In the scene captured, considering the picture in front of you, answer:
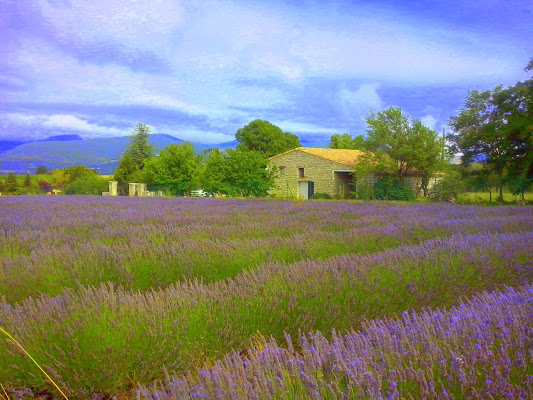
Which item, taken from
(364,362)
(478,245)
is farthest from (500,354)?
(478,245)

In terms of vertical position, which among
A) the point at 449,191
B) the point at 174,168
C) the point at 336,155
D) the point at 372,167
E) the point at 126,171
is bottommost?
the point at 449,191

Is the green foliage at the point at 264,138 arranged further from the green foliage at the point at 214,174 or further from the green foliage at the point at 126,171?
the green foliage at the point at 214,174

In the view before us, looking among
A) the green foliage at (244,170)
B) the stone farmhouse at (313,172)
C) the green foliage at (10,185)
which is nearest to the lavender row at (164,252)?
the green foliage at (244,170)

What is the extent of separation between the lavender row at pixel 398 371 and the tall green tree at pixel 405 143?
29827 millimetres

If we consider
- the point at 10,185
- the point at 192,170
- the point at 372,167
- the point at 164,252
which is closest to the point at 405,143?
the point at 372,167

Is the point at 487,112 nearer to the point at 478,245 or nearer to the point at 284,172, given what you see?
the point at 284,172

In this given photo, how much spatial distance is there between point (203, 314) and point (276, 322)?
38 centimetres

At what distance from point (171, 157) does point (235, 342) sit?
126 ft

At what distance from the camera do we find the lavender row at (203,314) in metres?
1.90

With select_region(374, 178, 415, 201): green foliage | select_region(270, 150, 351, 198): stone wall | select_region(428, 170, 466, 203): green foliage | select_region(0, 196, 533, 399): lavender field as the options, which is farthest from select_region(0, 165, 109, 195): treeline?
select_region(0, 196, 533, 399): lavender field

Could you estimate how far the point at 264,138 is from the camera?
58.8m

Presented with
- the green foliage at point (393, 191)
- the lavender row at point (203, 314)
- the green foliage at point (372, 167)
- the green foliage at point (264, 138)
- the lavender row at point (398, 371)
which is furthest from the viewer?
the green foliage at point (264, 138)

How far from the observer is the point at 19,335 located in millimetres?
2018

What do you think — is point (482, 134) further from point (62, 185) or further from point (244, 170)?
point (62, 185)
